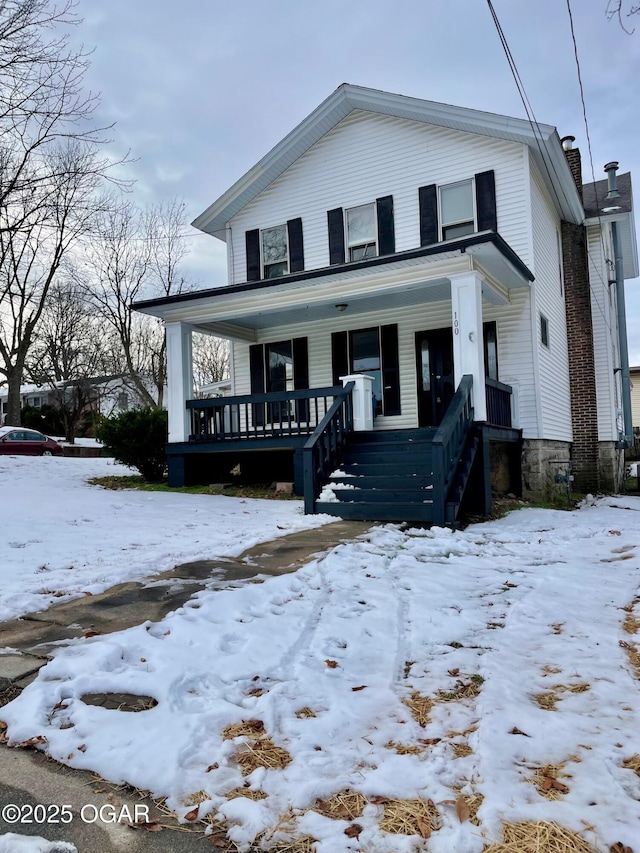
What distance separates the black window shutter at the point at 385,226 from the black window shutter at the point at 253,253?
10.3 ft

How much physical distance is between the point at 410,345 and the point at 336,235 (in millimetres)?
3116

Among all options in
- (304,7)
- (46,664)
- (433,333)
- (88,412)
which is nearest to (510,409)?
(433,333)

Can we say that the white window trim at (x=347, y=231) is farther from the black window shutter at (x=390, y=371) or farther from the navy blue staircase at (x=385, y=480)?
the navy blue staircase at (x=385, y=480)

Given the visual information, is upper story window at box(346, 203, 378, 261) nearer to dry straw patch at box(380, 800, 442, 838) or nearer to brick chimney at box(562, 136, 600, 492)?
brick chimney at box(562, 136, 600, 492)

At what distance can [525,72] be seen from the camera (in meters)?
7.02

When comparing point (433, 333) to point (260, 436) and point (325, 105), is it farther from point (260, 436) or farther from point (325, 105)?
point (325, 105)

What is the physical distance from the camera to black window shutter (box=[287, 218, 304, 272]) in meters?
13.5

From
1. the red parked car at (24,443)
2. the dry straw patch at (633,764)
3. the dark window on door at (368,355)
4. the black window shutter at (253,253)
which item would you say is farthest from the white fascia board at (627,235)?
the red parked car at (24,443)

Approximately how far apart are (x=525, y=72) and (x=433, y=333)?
5597 mm

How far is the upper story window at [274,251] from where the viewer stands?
13891 mm

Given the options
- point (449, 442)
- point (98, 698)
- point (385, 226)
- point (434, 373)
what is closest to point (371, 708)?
point (98, 698)

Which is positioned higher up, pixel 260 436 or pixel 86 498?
pixel 260 436

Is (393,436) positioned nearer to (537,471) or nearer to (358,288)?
(358,288)

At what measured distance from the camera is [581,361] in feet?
45.6
